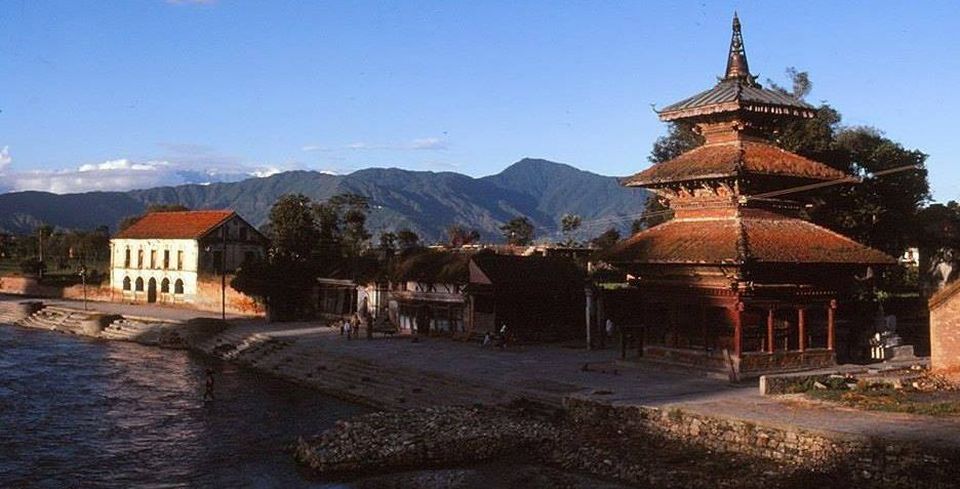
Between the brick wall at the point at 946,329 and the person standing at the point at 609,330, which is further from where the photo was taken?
the person standing at the point at 609,330

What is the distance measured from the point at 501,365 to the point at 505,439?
1136cm

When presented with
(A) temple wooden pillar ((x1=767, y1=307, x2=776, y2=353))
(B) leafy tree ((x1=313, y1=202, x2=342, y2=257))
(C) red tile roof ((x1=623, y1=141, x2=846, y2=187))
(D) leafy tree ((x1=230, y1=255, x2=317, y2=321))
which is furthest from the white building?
(A) temple wooden pillar ((x1=767, y1=307, x2=776, y2=353))

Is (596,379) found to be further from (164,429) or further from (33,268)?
(33,268)

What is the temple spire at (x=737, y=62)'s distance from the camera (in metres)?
35.8

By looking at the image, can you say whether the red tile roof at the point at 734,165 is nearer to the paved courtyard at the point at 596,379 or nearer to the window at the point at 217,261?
the paved courtyard at the point at 596,379

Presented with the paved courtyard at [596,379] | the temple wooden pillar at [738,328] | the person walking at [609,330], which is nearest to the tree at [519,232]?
the paved courtyard at [596,379]

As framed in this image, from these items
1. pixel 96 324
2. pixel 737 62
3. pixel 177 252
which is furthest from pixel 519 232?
pixel 737 62

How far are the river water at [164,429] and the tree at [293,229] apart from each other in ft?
86.0

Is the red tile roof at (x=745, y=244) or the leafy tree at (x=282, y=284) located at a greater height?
the red tile roof at (x=745, y=244)

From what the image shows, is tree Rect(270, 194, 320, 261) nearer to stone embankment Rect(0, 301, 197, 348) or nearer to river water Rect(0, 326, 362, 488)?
stone embankment Rect(0, 301, 197, 348)

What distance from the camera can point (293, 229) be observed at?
2911 inches

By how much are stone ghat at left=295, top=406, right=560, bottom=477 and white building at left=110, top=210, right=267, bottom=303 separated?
149 ft

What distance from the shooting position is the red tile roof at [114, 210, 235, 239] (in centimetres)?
7331

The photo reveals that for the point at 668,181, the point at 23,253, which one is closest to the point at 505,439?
the point at 668,181
